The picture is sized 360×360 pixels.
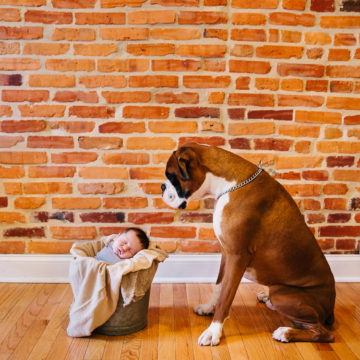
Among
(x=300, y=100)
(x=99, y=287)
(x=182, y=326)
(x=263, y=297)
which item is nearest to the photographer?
(x=99, y=287)

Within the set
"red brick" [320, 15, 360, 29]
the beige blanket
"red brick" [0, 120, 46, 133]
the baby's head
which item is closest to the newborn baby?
the baby's head

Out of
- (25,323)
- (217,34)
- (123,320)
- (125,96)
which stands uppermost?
(217,34)

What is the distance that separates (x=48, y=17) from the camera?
8.18 feet

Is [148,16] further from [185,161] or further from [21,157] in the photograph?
[21,157]

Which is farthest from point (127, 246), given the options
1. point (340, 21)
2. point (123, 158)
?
point (340, 21)

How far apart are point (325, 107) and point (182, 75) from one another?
3.20 feet

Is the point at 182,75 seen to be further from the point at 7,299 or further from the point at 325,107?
the point at 7,299

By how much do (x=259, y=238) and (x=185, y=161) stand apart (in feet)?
1.76

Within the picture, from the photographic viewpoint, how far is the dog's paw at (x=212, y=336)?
188cm

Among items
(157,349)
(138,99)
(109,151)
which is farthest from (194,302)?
(138,99)

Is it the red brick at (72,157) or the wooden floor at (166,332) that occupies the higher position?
the red brick at (72,157)

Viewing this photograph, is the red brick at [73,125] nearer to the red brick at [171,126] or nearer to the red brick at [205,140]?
the red brick at [171,126]

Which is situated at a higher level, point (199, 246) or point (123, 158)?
point (123, 158)

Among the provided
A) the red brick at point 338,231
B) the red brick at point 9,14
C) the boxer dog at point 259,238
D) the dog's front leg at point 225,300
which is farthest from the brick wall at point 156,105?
the dog's front leg at point 225,300
